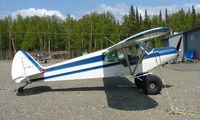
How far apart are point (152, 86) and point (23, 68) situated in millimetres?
5318

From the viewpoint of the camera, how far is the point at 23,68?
7.32 meters

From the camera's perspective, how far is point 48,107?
5.53 m

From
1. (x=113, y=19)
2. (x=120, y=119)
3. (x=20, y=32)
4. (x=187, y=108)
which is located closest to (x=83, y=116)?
(x=120, y=119)

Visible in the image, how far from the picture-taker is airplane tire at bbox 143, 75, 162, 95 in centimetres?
666

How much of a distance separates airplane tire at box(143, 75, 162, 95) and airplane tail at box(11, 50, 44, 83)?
4351mm

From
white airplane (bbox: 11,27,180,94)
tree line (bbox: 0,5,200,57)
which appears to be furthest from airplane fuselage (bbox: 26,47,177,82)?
tree line (bbox: 0,5,200,57)

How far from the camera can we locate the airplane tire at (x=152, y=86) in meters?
6.66

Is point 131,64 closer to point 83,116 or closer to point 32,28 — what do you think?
point 83,116

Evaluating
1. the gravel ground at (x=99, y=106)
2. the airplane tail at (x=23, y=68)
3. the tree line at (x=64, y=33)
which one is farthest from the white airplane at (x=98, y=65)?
the tree line at (x=64, y=33)

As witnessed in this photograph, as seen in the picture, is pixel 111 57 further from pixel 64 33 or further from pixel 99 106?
pixel 64 33

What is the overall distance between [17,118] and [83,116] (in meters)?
1.77

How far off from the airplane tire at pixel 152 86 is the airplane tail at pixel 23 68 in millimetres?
4351

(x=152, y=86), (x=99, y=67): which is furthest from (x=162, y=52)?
(x=99, y=67)

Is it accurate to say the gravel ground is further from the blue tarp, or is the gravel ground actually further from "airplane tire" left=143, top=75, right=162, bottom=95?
the blue tarp
